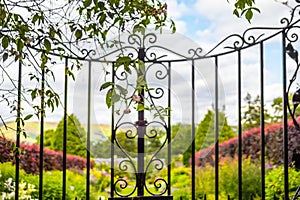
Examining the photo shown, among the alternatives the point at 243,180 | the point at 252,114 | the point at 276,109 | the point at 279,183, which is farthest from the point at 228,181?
the point at 252,114

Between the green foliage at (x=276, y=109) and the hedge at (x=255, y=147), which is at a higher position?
the green foliage at (x=276, y=109)

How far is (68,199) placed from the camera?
4.38 m

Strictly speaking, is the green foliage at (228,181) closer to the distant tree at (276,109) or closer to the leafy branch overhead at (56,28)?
the distant tree at (276,109)

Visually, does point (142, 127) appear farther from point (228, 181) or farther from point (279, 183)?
point (228, 181)

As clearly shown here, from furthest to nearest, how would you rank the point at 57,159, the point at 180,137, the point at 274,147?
the point at 57,159, the point at 274,147, the point at 180,137

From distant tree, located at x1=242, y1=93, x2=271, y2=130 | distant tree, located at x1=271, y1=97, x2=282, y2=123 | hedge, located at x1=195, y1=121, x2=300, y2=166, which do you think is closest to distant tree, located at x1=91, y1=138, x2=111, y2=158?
hedge, located at x1=195, y1=121, x2=300, y2=166

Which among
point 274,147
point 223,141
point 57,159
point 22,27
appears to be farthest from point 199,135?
point 22,27

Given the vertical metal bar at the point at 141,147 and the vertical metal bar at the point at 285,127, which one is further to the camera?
the vertical metal bar at the point at 141,147

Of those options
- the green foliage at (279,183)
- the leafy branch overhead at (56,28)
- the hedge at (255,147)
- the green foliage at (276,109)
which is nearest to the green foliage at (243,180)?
the green foliage at (279,183)

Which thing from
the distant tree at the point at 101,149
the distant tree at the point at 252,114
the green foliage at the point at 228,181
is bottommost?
Result: the green foliage at the point at 228,181

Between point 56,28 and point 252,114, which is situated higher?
point 56,28

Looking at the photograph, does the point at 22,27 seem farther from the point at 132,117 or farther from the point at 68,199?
the point at 68,199

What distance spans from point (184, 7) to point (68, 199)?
2092 millimetres

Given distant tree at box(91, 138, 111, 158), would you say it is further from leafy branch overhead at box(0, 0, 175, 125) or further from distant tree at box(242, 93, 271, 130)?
distant tree at box(242, 93, 271, 130)
